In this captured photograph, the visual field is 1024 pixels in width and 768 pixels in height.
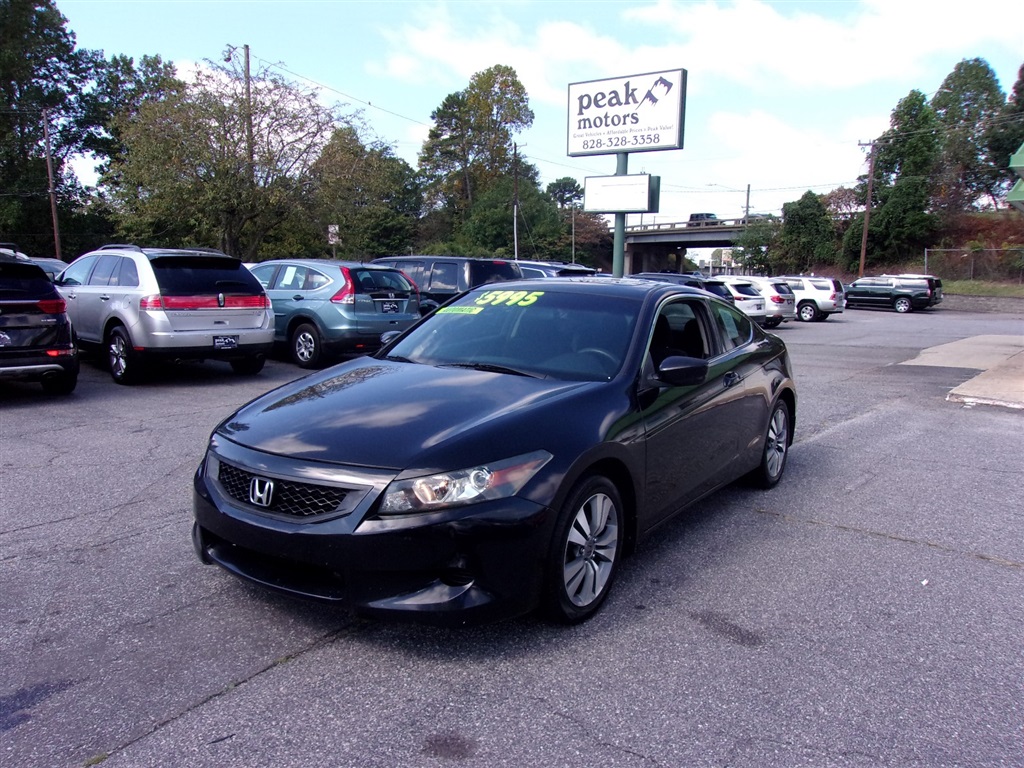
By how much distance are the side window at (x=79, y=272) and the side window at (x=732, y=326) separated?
902 centimetres

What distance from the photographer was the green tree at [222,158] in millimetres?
22078

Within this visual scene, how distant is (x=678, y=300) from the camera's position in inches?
194

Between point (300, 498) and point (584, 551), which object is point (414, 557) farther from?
point (584, 551)

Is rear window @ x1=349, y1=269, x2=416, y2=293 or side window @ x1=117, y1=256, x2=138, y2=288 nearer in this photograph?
→ side window @ x1=117, y1=256, x2=138, y2=288

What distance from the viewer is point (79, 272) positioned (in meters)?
10.9

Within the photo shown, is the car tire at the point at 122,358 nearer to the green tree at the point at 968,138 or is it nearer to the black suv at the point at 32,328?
the black suv at the point at 32,328

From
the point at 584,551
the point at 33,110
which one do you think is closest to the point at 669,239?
the point at 33,110

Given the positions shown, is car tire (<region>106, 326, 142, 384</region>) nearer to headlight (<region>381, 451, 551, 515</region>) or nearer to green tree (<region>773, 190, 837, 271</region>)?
headlight (<region>381, 451, 551, 515</region>)

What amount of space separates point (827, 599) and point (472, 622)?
1.99m

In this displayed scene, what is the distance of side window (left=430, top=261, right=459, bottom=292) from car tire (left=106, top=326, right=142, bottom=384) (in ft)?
20.5

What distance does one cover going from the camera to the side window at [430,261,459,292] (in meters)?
14.7

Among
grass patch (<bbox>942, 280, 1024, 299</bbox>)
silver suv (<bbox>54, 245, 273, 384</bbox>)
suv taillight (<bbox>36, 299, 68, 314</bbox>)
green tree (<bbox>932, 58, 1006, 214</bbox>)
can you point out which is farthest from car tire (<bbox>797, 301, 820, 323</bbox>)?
green tree (<bbox>932, 58, 1006, 214</bbox>)

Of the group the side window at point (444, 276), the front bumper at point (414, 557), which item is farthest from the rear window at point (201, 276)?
the front bumper at point (414, 557)

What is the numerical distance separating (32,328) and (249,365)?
3.19 metres
